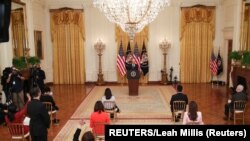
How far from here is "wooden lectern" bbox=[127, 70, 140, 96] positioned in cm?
1202

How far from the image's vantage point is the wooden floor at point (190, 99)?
314 inches

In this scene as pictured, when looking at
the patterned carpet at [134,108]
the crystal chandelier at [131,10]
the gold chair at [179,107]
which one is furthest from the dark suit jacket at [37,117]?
the gold chair at [179,107]

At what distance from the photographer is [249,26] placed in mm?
11930

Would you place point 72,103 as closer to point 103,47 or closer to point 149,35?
point 103,47

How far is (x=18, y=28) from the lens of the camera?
11.5 meters

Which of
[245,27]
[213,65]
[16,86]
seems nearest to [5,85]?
[16,86]

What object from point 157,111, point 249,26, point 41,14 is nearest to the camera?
point 157,111

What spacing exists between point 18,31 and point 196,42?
381 inches

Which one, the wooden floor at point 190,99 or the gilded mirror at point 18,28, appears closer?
the wooden floor at point 190,99

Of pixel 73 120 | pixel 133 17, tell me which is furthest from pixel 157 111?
pixel 133 17

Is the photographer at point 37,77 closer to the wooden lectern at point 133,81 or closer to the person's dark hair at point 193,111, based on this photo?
the wooden lectern at point 133,81

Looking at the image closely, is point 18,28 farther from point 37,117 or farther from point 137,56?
point 37,117

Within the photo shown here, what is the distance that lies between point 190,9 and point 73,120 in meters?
10.0

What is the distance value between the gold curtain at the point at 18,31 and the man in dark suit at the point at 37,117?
6.81 m
